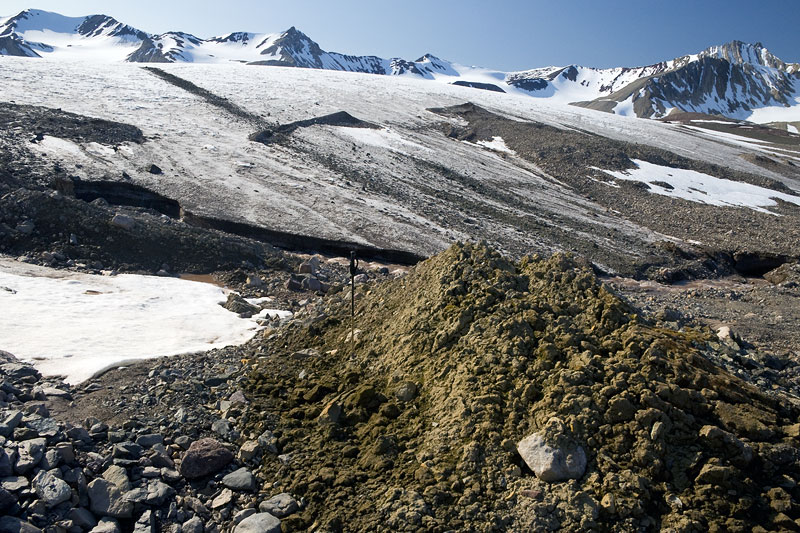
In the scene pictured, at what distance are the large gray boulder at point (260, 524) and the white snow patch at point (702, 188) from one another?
1158 inches

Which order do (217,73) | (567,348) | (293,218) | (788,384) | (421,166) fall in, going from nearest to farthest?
(567,348) < (788,384) < (293,218) < (421,166) < (217,73)

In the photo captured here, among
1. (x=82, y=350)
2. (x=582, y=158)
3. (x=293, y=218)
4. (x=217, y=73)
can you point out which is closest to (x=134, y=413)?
(x=82, y=350)

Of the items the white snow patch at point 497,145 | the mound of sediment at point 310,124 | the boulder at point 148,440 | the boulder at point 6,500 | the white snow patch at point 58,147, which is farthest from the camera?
the white snow patch at point 497,145

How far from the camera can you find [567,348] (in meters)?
5.77

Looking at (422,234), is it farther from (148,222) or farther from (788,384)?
(788,384)

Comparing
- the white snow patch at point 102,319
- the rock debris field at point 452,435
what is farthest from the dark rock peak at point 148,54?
the rock debris field at point 452,435

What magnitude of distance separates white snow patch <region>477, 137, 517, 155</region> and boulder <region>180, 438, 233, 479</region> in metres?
31.9

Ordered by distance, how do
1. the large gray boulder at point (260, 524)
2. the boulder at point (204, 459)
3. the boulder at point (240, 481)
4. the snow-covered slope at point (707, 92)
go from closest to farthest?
the large gray boulder at point (260, 524)
the boulder at point (240, 481)
the boulder at point (204, 459)
the snow-covered slope at point (707, 92)

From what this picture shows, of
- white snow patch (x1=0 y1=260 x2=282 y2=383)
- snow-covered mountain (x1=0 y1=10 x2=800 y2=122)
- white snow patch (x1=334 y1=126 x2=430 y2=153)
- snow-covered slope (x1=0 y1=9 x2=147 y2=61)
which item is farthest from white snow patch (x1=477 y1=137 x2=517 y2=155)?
snow-covered slope (x1=0 y1=9 x2=147 y2=61)

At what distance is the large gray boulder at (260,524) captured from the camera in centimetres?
488

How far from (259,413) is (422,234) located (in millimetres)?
13467

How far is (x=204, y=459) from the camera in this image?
18.6 ft

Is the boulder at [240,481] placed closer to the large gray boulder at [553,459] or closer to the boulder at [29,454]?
the boulder at [29,454]

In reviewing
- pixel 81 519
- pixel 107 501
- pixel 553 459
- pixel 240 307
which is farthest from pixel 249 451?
pixel 240 307
